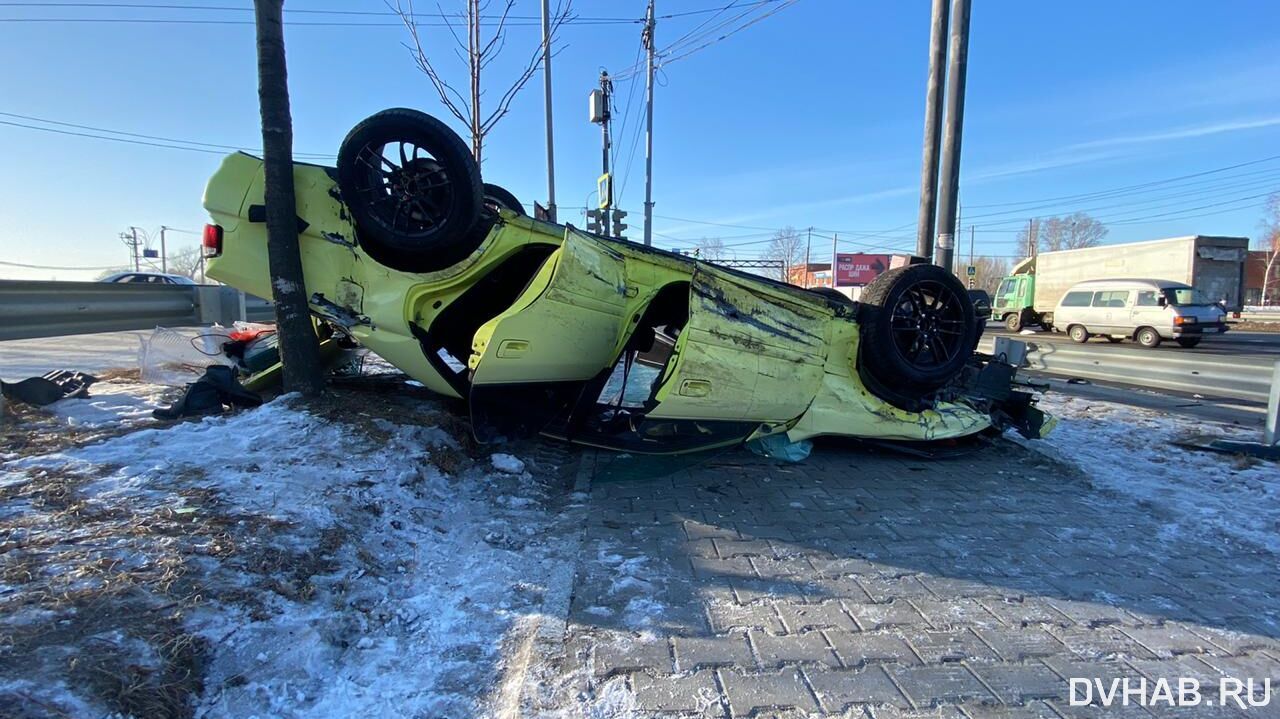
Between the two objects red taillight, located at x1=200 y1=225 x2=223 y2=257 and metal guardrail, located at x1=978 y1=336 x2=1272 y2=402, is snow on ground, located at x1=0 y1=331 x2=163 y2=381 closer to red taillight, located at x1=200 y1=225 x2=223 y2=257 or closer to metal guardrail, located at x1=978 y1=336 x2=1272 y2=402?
red taillight, located at x1=200 y1=225 x2=223 y2=257

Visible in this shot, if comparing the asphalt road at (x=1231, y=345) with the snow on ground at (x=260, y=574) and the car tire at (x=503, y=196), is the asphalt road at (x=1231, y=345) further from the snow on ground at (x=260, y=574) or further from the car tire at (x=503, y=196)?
the snow on ground at (x=260, y=574)

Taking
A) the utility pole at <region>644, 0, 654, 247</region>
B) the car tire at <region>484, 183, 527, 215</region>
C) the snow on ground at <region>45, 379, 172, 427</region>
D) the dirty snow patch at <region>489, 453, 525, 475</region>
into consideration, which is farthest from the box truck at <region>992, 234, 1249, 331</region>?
the snow on ground at <region>45, 379, 172, 427</region>

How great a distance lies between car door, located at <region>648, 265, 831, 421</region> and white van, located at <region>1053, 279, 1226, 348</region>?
1911 centimetres

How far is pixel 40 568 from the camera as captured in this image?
217cm

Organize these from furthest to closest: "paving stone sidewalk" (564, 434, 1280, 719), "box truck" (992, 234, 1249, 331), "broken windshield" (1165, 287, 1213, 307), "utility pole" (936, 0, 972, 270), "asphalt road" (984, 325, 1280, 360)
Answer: "box truck" (992, 234, 1249, 331)
"broken windshield" (1165, 287, 1213, 307)
"asphalt road" (984, 325, 1280, 360)
"utility pole" (936, 0, 972, 270)
"paving stone sidewalk" (564, 434, 1280, 719)

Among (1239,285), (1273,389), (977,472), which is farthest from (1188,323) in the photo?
(977,472)

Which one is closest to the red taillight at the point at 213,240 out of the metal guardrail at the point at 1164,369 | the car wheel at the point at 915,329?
the car wheel at the point at 915,329

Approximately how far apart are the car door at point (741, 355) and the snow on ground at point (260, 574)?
1.21 m

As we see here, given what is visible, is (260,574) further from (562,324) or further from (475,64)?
(475,64)

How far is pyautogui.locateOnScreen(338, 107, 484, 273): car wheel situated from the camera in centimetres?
415

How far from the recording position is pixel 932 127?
7.19 meters

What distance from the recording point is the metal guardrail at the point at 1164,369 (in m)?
7.24

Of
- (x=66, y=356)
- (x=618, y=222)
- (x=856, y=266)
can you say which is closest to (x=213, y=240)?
(x=66, y=356)

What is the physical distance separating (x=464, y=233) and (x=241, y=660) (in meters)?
2.95
